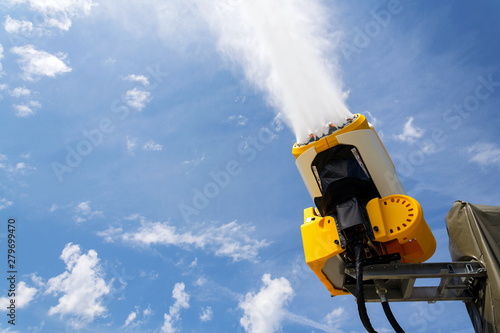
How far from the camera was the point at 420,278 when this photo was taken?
525 centimetres

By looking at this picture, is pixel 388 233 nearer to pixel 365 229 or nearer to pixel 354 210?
pixel 365 229

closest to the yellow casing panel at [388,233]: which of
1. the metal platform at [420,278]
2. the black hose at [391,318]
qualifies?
the metal platform at [420,278]

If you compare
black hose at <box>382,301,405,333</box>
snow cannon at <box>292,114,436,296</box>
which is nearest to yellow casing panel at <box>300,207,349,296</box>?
snow cannon at <box>292,114,436,296</box>

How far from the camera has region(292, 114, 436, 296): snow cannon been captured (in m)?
5.21

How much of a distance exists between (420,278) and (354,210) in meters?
1.31

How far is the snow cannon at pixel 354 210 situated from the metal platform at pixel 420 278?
0.69ft

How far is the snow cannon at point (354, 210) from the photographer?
5207 millimetres

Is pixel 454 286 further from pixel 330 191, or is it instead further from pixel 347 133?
pixel 347 133

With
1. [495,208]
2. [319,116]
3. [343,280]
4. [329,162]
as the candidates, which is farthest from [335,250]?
[495,208]

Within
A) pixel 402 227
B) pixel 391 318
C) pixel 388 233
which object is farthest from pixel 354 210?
pixel 391 318

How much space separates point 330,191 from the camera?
570 cm

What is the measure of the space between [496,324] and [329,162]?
3075 mm

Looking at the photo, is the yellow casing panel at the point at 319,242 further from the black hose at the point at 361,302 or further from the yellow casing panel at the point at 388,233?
the black hose at the point at 361,302

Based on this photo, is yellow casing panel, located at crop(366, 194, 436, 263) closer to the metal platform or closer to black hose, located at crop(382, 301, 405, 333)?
the metal platform
